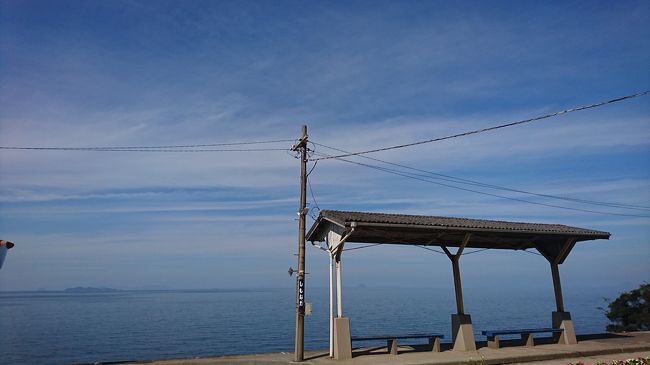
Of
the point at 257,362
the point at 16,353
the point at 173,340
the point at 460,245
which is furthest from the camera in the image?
the point at 173,340

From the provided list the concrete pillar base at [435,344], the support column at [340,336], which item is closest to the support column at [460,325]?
the concrete pillar base at [435,344]

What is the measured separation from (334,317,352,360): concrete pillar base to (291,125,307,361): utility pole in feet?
3.20

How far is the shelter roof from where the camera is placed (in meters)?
14.1

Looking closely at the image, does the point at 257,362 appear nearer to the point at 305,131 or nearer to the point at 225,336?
the point at 305,131

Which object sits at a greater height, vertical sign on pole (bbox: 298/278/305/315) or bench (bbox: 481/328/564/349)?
vertical sign on pole (bbox: 298/278/305/315)

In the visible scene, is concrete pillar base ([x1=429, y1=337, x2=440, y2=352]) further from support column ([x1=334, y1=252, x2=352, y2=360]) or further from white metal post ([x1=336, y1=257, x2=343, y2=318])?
white metal post ([x1=336, y1=257, x2=343, y2=318])

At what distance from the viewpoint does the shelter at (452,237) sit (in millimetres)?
13844

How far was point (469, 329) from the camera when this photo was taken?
1550cm

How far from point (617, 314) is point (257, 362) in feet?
105

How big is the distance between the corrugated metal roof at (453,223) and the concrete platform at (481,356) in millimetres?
3861

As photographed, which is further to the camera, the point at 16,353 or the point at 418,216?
the point at 16,353

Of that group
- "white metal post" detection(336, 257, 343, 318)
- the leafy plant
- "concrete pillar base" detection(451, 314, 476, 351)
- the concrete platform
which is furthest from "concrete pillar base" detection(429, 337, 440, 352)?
the leafy plant

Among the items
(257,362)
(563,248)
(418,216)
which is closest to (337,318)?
(257,362)

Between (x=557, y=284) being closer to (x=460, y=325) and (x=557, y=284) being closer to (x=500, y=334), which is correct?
(x=500, y=334)
